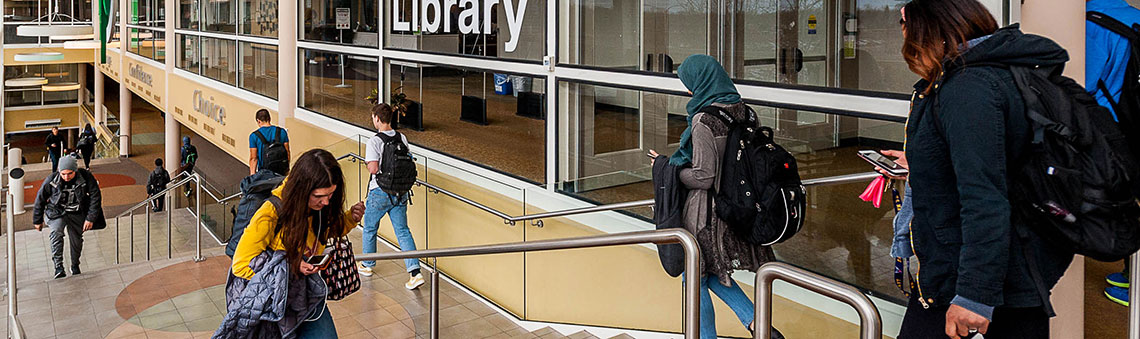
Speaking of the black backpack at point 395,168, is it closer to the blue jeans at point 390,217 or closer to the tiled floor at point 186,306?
the blue jeans at point 390,217

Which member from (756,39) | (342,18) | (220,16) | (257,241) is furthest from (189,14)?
(257,241)

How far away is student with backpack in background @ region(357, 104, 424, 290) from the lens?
643cm

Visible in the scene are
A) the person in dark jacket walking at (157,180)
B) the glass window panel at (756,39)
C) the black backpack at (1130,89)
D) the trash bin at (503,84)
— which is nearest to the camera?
the black backpack at (1130,89)

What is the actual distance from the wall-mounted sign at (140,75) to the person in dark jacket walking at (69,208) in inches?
534

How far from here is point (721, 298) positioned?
3535 mm

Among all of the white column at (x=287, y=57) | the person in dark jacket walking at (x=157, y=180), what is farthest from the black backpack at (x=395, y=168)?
the person in dark jacket walking at (x=157, y=180)

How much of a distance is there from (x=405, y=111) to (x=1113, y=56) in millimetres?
7218

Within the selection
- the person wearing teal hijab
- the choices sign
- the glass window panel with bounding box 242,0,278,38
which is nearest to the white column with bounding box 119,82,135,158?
the glass window panel with bounding box 242,0,278,38

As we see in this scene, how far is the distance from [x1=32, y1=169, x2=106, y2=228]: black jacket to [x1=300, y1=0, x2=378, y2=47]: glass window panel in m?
3.19

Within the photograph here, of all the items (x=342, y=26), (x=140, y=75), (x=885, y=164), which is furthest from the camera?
(x=140, y=75)

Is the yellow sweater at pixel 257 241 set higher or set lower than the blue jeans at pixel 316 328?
higher

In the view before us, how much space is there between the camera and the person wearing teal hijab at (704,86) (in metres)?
3.45

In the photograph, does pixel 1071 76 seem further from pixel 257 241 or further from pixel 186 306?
pixel 186 306

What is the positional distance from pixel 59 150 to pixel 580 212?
2171 centimetres
